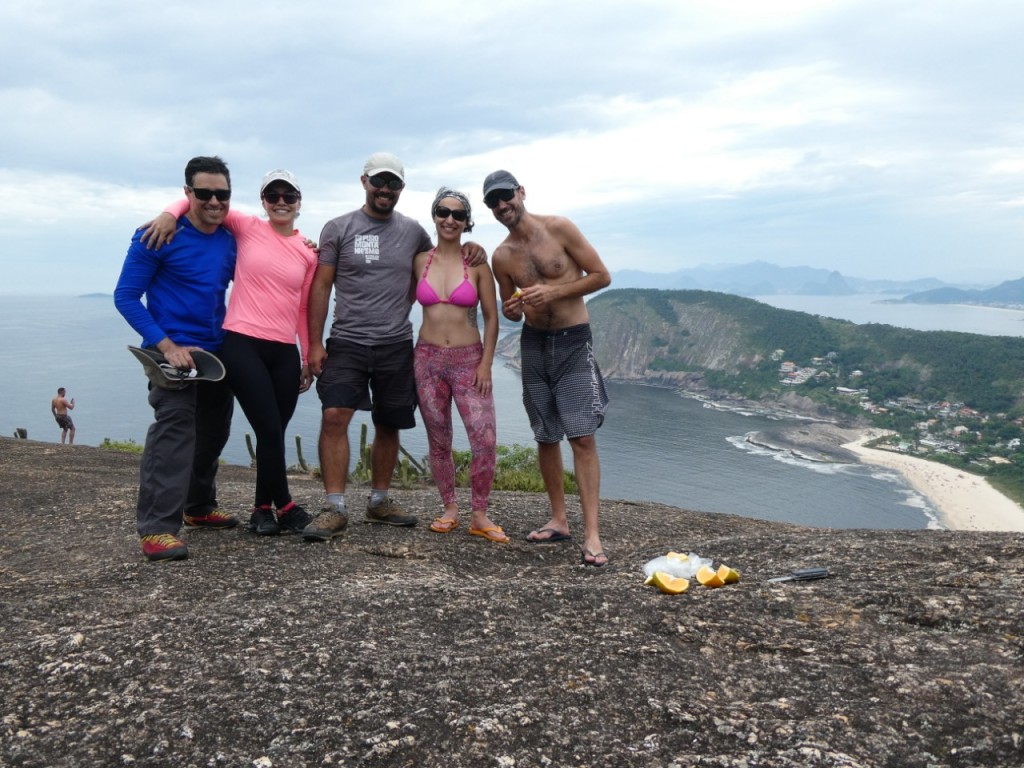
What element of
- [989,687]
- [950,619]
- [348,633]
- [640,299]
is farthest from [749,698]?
[640,299]

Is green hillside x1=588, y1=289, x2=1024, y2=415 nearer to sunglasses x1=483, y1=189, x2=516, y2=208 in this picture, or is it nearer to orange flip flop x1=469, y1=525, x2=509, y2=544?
orange flip flop x1=469, y1=525, x2=509, y2=544

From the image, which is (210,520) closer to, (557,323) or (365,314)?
(365,314)

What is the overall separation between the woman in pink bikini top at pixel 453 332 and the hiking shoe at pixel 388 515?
0.80 meters

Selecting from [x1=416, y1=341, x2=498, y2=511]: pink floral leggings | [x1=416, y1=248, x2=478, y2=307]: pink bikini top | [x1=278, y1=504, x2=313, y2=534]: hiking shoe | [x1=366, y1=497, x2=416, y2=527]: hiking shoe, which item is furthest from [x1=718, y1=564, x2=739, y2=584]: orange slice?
[x1=278, y1=504, x2=313, y2=534]: hiking shoe

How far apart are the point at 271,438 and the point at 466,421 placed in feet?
4.84

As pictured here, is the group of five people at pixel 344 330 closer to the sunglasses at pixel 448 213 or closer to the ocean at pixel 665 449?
the sunglasses at pixel 448 213

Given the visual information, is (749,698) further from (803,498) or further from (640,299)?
(640,299)

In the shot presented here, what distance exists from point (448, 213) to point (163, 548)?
10.1 ft

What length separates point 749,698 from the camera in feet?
10.2

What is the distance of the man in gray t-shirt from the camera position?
555cm

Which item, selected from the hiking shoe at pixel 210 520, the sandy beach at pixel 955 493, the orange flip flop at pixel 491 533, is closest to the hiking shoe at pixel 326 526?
the hiking shoe at pixel 210 520

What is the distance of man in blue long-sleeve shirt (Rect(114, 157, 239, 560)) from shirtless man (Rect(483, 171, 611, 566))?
77.0 inches

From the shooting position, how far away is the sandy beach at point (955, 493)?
5528 centimetres

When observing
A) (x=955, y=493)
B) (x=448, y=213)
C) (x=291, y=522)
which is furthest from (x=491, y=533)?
(x=955, y=493)
